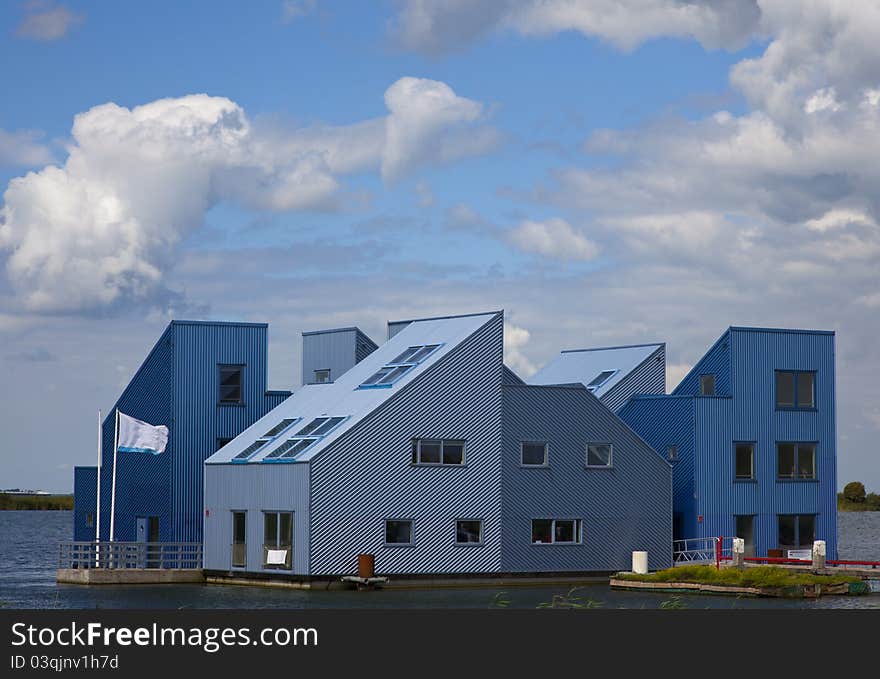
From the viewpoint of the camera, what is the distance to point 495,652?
28.0 metres

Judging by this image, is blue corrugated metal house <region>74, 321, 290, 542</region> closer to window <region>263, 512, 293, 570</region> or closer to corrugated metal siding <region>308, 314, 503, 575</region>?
window <region>263, 512, 293, 570</region>

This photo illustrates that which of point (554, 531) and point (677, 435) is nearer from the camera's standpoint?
point (554, 531)

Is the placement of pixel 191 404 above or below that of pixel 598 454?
above

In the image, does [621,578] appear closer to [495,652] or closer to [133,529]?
[133,529]

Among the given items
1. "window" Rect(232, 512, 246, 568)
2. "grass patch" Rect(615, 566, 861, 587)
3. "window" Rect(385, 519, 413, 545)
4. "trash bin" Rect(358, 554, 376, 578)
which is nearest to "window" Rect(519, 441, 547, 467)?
"window" Rect(385, 519, 413, 545)

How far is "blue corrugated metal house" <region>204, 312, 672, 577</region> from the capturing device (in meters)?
50.8

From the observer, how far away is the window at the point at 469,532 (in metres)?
52.4

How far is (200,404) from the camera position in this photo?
57.9 meters

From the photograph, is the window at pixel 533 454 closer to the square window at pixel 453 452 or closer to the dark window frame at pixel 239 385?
the square window at pixel 453 452

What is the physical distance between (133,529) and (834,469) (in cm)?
2432

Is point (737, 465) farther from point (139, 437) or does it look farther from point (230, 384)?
point (139, 437)

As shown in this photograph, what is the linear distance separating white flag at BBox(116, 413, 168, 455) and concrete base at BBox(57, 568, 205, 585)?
405 cm

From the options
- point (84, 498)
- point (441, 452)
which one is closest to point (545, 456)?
point (441, 452)

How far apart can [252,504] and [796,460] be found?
63.6 ft
